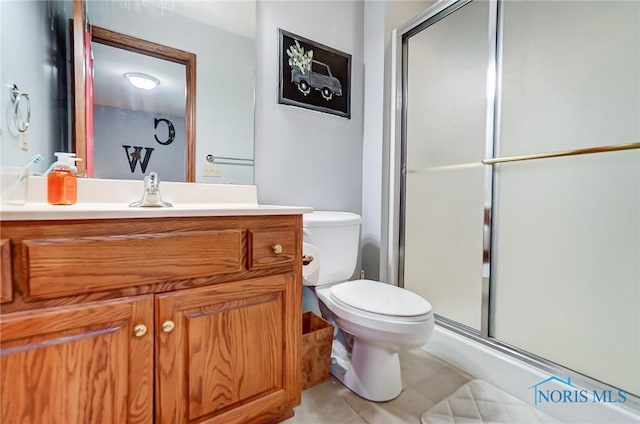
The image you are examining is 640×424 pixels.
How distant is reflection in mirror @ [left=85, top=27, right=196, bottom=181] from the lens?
107cm

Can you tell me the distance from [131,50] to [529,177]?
1.77m

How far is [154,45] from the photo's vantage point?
1.18 metres

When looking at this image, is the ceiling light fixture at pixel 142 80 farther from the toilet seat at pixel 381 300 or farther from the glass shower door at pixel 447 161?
the glass shower door at pixel 447 161

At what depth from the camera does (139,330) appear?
2.31 ft

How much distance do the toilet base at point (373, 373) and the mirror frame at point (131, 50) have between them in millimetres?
1039

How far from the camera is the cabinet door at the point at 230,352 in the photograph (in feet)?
2.47

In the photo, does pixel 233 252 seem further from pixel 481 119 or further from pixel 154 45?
pixel 481 119

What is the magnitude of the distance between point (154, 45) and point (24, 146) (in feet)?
1.94

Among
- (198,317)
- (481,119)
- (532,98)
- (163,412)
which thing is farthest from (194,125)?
(532,98)

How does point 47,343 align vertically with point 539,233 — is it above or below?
below

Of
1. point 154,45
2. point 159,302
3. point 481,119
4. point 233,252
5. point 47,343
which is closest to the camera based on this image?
point 47,343

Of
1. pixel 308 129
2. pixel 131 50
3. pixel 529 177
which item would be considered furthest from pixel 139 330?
pixel 529 177

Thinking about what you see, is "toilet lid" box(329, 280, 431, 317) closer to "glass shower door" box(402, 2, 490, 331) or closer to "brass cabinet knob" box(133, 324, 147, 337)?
"glass shower door" box(402, 2, 490, 331)

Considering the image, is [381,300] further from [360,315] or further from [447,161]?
[447,161]
